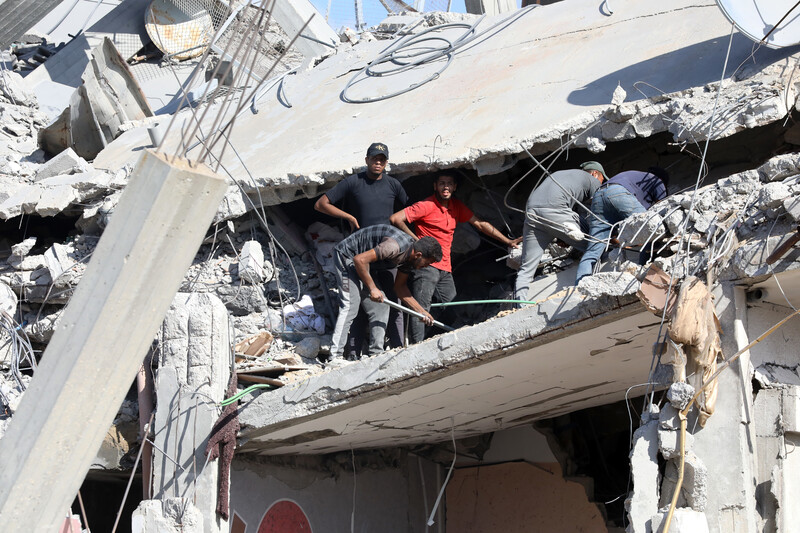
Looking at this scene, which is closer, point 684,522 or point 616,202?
point 684,522

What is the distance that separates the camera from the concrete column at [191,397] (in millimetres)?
6488

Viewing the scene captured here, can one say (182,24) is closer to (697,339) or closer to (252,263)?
(252,263)

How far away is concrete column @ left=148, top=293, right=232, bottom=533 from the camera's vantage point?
6488 millimetres

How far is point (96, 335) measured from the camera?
388cm

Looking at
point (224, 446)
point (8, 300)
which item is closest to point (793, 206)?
point (224, 446)

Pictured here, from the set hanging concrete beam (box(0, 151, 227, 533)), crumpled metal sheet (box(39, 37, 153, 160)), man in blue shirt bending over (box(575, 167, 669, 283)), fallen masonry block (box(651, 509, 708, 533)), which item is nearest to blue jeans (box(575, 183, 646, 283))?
man in blue shirt bending over (box(575, 167, 669, 283))

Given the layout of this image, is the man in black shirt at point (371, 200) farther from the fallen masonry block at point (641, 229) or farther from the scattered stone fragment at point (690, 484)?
the scattered stone fragment at point (690, 484)

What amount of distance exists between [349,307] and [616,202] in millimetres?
2162

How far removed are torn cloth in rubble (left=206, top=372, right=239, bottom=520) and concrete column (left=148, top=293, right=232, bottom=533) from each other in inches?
1.9

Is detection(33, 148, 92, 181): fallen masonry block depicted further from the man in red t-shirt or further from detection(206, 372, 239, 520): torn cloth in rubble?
detection(206, 372, 239, 520): torn cloth in rubble

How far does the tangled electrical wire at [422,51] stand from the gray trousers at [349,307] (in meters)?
2.97

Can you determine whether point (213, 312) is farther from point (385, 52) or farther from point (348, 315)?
point (385, 52)

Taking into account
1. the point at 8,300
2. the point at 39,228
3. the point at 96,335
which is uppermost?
the point at 96,335

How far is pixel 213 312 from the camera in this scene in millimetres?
6746
